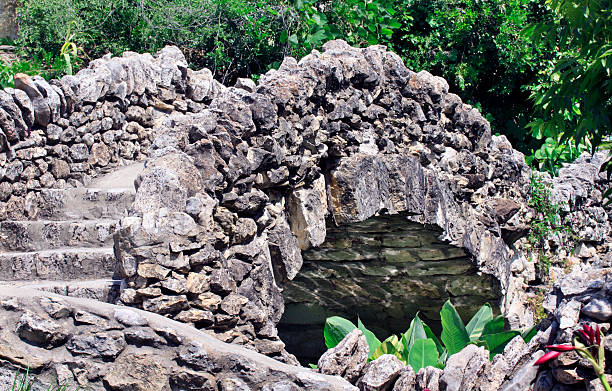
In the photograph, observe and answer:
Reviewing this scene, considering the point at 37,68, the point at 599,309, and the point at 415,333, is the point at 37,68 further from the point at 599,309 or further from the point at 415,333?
the point at 599,309

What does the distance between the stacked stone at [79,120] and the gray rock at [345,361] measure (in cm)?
281

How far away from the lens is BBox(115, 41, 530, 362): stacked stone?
383 centimetres

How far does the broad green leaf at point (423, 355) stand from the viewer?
4602mm

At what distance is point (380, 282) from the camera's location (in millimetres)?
7543

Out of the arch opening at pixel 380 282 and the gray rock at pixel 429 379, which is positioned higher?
the gray rock at pixel 429 379

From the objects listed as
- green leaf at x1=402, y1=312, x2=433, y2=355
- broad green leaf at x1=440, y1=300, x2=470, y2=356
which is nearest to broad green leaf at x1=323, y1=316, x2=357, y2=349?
green leaf at x1=402, y1=312, x2=433, y2=355

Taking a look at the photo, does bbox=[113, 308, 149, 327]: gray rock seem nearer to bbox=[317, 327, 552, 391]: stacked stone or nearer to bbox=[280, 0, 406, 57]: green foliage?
bbox=[317, 327, 552, 391]: stacked stone

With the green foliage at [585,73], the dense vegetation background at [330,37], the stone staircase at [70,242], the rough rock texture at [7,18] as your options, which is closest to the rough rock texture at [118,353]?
the stone staircase at [70,242]

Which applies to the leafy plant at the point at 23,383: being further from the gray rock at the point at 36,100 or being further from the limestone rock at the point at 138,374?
the gray rock at the point at 36,100

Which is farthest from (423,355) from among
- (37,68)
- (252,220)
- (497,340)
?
(37,68)

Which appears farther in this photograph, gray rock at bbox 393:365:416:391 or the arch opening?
the arch opening

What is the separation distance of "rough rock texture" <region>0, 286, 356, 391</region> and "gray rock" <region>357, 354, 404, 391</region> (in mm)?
336

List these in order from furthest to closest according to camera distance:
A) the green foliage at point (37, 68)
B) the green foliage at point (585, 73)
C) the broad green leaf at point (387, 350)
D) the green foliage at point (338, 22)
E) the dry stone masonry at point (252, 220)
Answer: the green foliage at point (338, 22) → the green foliage at point (37, 68) → the broad green leaf at point (387, 350) → the green foliage at point (585, 73) → the dry stone masonry at point (252, 220)

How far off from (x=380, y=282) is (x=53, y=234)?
12.0 feet
